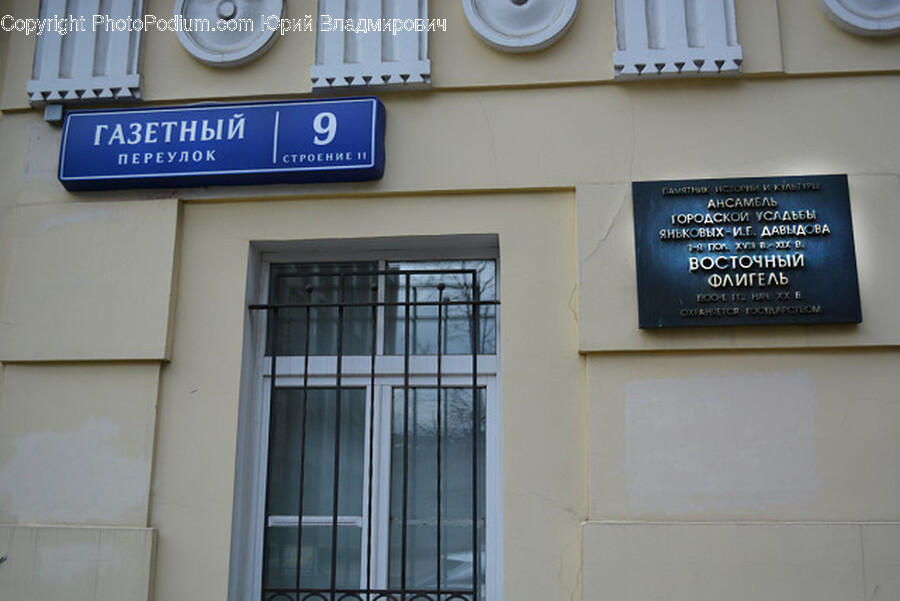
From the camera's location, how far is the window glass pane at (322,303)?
502 centimetres

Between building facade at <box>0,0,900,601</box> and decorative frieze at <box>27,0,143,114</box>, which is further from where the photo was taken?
decorative frieze at <box>27,0,143,114</box>

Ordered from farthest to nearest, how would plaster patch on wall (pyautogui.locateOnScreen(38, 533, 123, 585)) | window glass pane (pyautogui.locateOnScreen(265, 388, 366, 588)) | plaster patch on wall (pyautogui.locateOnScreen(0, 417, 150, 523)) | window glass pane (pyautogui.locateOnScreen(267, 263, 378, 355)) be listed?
1. window glass pane (pyautogui.locateOnScreen(267, 263, 378, 355))
2. window glass pane (pyautogui.locateOnScreen(265, 388, 366, 588))
3. plaster patch on wall (pyautogui.locateOnScreen(0, 417, 150, 523))
4. plaster patch on wall (pyautogui.locateOnScreen(38, 533, 123, 585))

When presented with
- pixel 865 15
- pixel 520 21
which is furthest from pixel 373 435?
pixel 865 15

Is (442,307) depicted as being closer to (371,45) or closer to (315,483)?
(315,483)

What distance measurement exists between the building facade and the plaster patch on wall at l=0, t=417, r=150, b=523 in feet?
0.05

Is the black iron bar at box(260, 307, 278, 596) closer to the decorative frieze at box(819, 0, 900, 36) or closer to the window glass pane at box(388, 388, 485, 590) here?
the window glass pane at box(388, 388, 485, 590)

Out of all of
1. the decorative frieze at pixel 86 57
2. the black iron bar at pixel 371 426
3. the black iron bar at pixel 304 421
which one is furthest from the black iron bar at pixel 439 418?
the decorative frieze at pixel 86 57

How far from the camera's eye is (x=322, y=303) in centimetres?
500

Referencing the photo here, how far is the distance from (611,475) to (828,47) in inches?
98.1

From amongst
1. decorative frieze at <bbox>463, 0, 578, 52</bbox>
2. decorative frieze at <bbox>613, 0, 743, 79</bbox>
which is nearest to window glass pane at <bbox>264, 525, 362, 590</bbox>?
decorative frieze at <bbox>463, 0, 578, 52</bbox>

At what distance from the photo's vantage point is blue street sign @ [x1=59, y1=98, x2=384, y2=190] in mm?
4840

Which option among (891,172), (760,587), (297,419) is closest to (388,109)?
(297,419)

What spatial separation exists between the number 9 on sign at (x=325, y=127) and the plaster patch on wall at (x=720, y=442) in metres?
2.05

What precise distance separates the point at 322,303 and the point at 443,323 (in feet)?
2.21
